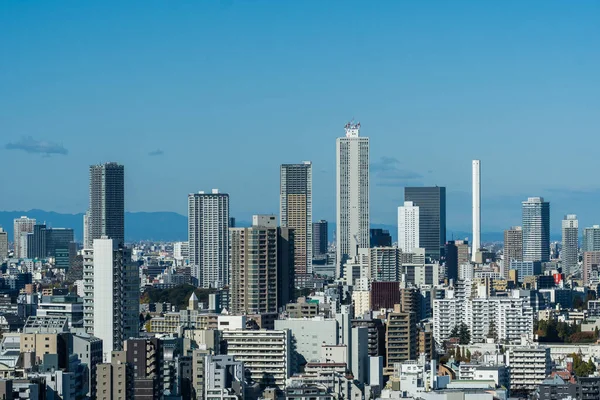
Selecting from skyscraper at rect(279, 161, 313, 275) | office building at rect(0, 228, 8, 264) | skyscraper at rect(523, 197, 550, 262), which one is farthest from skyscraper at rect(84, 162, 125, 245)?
skyscraper at rect(523, 197, 550, 262)

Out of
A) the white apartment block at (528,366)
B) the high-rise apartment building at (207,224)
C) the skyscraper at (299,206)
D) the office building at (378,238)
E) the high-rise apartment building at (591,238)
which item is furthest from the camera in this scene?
the high-rise apartment building at (591,238)

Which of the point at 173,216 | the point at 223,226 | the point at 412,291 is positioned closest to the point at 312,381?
the point at 412,291

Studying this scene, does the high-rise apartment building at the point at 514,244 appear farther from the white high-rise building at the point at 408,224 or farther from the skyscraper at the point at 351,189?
the skyscraper at the point at 351,189

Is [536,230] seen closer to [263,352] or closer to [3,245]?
[3,245]

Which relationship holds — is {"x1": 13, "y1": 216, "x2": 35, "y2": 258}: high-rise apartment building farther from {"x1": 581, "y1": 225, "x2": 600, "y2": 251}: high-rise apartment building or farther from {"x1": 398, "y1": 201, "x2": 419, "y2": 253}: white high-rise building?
{"x1": 581, "y1": 225, "x2": 600, "y2": 251}: high-rise apartment building

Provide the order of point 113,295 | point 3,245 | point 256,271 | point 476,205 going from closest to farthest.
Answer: point 113,295, point 256,271, point 476,205, point 3,245

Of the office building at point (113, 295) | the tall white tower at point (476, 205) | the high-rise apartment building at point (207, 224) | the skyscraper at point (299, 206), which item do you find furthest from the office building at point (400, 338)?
the tall white tower at point (476, 205)

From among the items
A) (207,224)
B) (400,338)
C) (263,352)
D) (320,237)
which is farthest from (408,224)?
(263,352)
